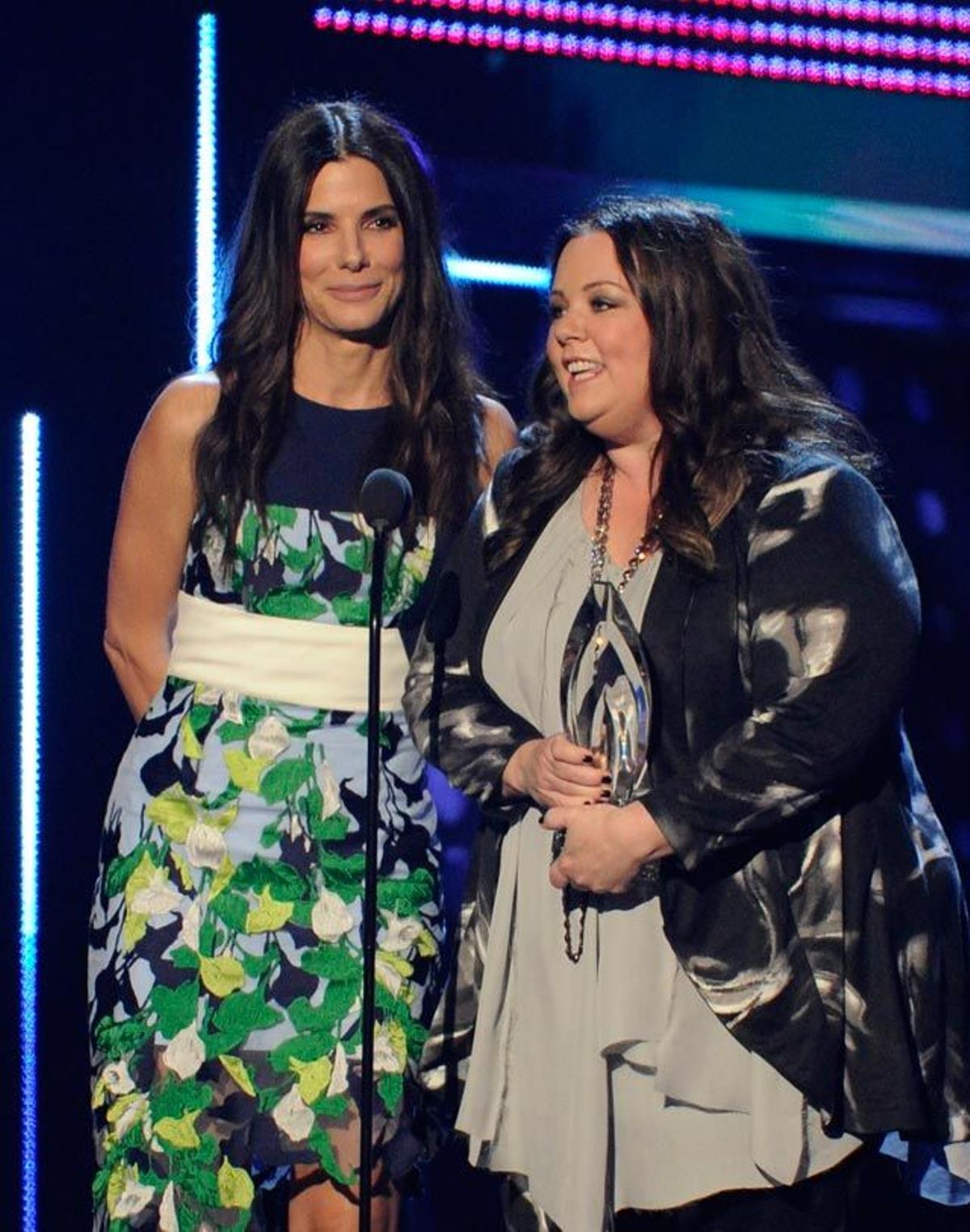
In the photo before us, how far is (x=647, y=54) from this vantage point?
352cm

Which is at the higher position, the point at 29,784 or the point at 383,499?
the point at 383,499

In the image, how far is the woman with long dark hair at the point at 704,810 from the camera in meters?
2.42

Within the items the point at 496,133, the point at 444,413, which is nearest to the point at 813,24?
the point at 496,133

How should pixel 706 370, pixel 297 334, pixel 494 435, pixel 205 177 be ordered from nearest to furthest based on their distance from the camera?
1. pixel 706 370
2. pixel 297 334
3. pixel 494 435
4. pixel 205 177

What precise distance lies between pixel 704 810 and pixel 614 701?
165 millimetres

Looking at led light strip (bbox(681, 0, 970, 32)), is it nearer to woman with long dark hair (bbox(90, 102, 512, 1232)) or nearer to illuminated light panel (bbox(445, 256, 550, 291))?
illuminated light panel (bbox(445, 256, 550, 291))

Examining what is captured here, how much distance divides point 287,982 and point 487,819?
0.40 m

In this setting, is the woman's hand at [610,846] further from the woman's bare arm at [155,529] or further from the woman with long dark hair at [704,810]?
the woman's bare arm at [155,529]

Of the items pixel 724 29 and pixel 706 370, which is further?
pixel 724 29

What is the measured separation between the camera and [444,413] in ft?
10.0

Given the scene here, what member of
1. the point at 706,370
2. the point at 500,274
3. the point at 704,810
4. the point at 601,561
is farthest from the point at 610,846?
the point at 500,274

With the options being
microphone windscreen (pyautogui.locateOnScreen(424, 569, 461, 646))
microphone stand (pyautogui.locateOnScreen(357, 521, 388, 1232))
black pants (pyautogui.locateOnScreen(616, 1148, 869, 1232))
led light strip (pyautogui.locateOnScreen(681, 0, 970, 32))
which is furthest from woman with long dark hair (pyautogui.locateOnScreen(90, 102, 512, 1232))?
led light strip (pyautogui.locateOnScreen(681, 0, 970, 32))

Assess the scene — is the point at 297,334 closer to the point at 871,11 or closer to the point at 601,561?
the point at 601,561

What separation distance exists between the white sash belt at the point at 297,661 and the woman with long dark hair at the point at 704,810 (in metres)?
0.27
